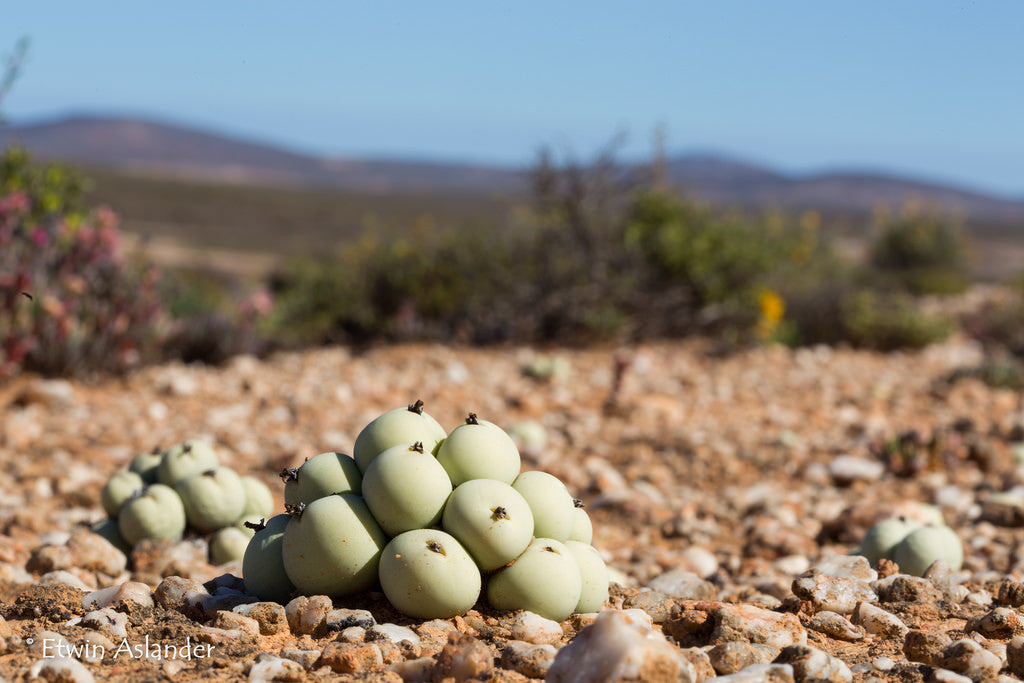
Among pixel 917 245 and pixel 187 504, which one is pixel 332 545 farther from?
pixel 917 245

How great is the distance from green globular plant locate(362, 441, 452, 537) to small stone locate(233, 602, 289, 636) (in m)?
0.34

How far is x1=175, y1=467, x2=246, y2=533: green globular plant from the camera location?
136 inches

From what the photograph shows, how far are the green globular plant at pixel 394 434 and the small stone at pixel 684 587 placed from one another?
39.7 inches

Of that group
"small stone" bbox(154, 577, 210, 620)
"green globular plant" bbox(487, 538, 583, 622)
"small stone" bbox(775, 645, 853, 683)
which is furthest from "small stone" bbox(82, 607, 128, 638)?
"small stone" bbox(775, 645, 853, 683)

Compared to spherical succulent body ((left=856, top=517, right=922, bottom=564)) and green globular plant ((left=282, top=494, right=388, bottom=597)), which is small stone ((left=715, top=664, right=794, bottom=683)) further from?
spherical succulent body ((left=856, top=517, right=922, bottom=564))

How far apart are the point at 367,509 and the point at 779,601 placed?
1.48m

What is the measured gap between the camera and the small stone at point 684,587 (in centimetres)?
310

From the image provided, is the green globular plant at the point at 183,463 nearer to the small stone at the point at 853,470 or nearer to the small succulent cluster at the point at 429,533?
the small succulent cluster at the point at 429,533

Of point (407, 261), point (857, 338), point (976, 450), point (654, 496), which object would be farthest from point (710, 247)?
point (654, 496)

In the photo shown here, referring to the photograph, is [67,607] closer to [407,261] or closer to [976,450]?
[976,450]

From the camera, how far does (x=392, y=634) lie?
230cm

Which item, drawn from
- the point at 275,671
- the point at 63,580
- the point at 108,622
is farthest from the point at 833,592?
the point at 63,580

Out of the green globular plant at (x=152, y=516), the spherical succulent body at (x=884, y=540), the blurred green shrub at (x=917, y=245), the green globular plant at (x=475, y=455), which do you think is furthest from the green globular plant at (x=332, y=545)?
the blurred green shrub at (x=917, y=245)

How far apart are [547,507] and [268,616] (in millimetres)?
776
